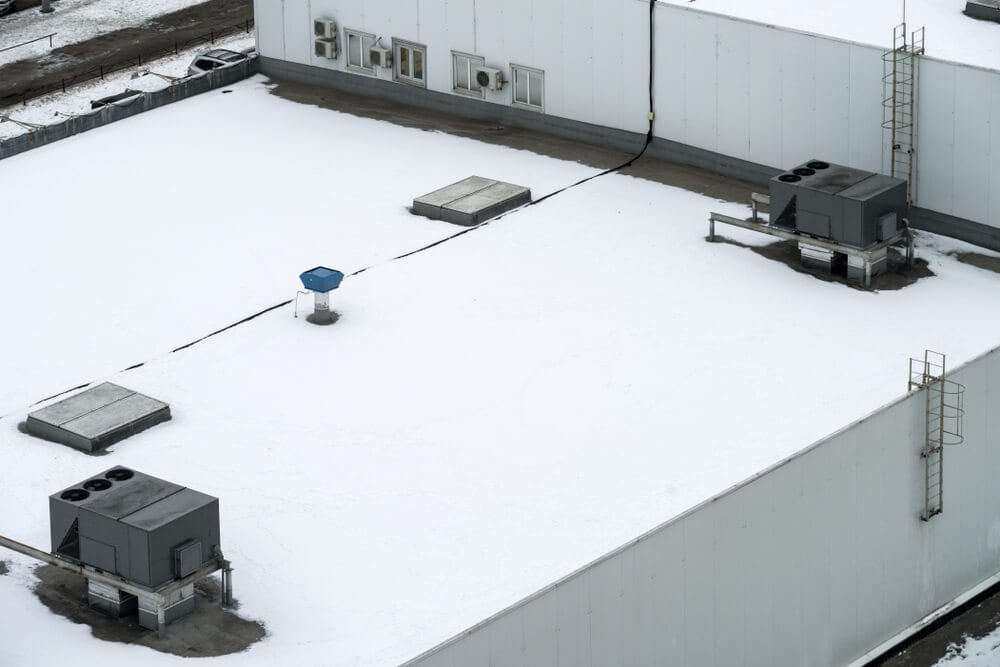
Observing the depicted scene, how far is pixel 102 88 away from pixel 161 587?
3646 centimetres

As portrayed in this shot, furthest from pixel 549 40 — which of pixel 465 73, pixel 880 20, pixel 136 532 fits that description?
pixel 136 532

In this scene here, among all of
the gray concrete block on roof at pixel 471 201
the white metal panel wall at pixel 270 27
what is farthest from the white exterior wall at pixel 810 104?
the white metal panel wall at pixel 270 27

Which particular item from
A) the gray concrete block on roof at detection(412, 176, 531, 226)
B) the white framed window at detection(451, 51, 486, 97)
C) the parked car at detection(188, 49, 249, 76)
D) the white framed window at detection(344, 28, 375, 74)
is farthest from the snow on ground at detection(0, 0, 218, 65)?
the gray concrete block on roof at detection(412, 176, 531, 226)

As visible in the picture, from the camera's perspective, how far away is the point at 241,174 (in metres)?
41.8

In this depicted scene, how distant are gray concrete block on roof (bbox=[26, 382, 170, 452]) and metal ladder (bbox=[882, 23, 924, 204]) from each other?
14.5 meters

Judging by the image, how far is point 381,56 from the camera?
4544 centimetres

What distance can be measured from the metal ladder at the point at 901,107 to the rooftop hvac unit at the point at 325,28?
554 inches

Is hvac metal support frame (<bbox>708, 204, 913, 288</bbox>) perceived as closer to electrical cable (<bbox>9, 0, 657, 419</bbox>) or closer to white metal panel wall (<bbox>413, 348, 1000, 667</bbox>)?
white metal panel wall (<bbox>413, 348, 1000, 667</bbox>)

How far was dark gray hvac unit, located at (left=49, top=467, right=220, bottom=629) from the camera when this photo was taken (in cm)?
2562

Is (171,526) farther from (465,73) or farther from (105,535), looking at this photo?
(465,73)

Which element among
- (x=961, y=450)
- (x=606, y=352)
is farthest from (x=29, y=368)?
(x=961, y=450)

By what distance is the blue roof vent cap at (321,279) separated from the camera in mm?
34219

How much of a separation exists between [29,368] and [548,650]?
1152 cm

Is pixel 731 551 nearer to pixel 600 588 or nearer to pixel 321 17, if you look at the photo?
pixel 600 588
